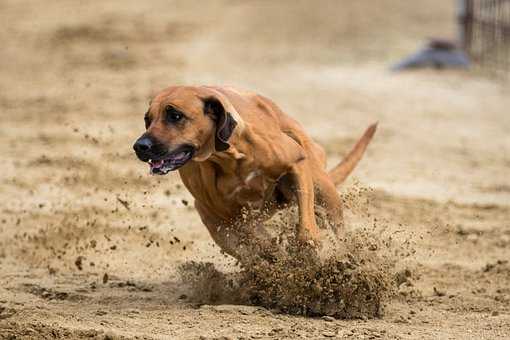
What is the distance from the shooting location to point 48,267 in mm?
6938

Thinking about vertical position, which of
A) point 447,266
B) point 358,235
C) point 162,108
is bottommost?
point 447,266

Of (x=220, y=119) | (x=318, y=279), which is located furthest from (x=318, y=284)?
(x=220, y=119)

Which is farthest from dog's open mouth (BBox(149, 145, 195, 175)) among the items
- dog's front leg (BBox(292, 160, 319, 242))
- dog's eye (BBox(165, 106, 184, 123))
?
dog's front leg (BBox(292, 160, 319, 242))

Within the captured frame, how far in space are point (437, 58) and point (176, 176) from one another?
18.3ft

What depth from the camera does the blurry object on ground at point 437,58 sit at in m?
13.7

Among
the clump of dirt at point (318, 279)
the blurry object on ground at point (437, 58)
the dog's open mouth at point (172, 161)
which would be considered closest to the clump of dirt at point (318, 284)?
the clump of dirt at point (318, 279)

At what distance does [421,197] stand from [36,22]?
9125mm

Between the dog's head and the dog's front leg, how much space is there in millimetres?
530

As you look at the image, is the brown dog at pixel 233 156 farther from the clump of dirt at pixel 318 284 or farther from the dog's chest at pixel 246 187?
the clump of dirt at pixel 318 284

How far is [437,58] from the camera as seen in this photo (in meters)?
13.7

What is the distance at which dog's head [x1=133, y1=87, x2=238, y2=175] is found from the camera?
509 centimetres

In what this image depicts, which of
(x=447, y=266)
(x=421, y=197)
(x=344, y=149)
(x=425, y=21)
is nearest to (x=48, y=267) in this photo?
(x=447, y=266)

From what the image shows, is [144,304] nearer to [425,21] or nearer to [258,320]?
[258,320]

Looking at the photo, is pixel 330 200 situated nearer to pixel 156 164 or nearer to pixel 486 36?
pixel 156 164
